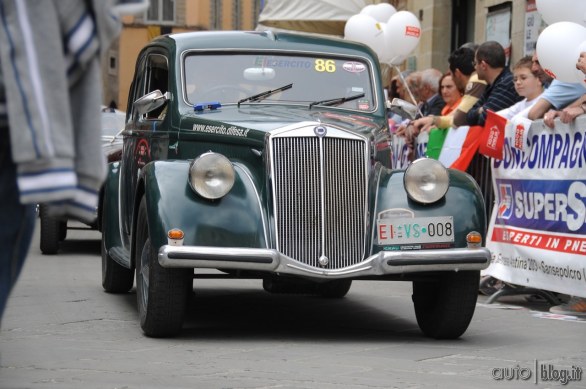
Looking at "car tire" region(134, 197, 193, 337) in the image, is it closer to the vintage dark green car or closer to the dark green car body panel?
the vintage dark green car

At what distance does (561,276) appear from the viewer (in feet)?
29.2

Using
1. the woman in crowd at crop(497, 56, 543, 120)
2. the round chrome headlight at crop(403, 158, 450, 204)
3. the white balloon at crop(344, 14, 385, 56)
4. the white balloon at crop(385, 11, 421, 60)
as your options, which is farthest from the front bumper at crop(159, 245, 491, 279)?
the white balloon at crop(344, 14, 385, 56)

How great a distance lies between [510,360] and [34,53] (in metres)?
4.55

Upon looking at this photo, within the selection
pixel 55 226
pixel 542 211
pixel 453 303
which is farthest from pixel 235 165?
pixel 55 226

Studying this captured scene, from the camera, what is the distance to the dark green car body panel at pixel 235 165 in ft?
22.9

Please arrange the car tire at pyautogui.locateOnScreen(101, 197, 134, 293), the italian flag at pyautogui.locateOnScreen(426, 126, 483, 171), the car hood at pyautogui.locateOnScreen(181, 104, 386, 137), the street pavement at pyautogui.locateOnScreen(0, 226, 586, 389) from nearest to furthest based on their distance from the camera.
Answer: the street pavement at pyautogui.locateOnScreen(0, 226, 586, 389)
the car hood at pyautogui.locateOnScreen(181, 104, 386, 137)
the car tire at pyautogui.locateOnScreen(101, 197, 134, 293)
the italian flag at pyautogui.locateOnScreen(426, 126, 483, 171)

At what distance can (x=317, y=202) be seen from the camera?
7.11 meters

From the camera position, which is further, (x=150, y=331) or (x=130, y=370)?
(x=150, y=331)

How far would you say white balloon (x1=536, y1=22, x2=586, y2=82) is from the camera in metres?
9.12

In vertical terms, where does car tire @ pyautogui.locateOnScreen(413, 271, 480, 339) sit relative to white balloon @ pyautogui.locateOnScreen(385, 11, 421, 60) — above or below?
below

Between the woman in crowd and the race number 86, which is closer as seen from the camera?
the race number 86

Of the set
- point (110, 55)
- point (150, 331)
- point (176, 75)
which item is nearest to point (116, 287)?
point (176, 75)

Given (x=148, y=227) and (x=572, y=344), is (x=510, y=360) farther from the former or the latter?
(x=148, y=227)

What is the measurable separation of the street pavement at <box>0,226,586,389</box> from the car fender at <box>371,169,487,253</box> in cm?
67
